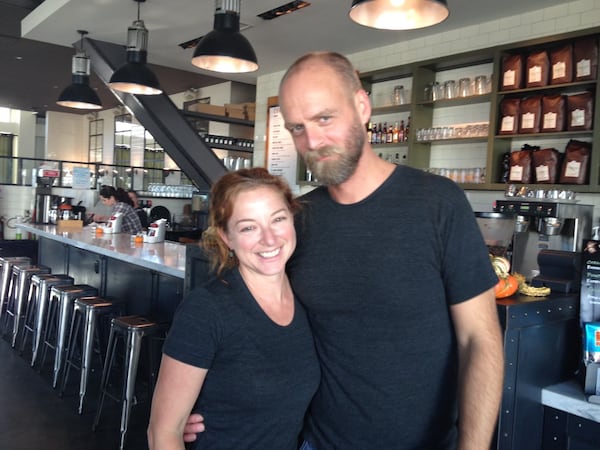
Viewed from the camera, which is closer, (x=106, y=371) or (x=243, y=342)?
(x=243, y=342)

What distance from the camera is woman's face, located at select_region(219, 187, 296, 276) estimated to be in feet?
4.62

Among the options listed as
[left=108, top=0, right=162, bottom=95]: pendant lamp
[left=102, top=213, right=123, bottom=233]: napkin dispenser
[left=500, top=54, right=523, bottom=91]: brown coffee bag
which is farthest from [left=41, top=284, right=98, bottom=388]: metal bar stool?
[left=500, top=54, right=523, bottom=91]: brown coffee bag

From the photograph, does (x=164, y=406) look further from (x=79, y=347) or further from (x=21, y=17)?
(x=21, y=17)

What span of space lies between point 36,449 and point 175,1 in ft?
12.1

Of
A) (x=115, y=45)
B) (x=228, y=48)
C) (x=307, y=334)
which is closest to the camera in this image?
(x=307, y=334)

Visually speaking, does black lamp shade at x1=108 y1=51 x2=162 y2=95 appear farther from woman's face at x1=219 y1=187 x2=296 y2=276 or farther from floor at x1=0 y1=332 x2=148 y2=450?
woman's face at x1=219 y1=187 x2=296 y2=276

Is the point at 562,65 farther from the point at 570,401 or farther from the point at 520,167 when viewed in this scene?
the point at 570,401

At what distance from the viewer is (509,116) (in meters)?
4.82

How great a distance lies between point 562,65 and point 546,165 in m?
0.81

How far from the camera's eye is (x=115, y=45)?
6.45m

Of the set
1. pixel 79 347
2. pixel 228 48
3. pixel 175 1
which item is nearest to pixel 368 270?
pixel 228 48

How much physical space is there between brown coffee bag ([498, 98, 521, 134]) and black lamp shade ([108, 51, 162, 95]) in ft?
9.99

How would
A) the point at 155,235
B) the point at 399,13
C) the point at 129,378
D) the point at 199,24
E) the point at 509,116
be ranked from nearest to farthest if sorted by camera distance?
the point at 399,13 → the point at 129,378 → the point at 509,116 → the point at 155,235 → the point at 199,24

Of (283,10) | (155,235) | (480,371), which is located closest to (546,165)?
(283,10)
